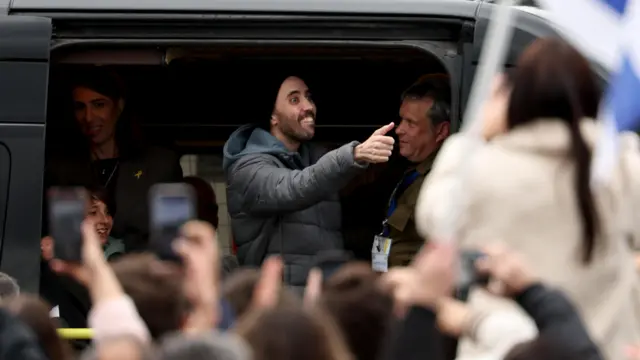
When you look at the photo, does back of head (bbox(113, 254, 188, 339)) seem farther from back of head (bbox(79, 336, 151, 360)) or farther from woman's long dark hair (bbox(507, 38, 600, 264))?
woman's long dark hair (bbox(507, 38, 600, 264))

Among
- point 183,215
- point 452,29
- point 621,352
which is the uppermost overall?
point 452,29

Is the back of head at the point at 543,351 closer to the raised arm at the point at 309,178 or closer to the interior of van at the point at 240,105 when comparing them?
the raised arm at the point at 309,178

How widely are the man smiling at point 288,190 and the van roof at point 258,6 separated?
49 cm

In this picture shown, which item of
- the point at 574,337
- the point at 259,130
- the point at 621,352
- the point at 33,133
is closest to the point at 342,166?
the point at 259,130

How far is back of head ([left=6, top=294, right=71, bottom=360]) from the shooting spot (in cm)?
362

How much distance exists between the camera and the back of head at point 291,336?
3092mm

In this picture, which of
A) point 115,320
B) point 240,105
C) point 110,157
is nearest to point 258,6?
point 110,157

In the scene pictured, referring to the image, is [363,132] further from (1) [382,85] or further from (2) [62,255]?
(2) [62,255]

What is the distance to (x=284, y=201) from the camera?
5.81 m

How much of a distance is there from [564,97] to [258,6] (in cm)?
200

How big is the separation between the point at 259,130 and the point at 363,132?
1256 mm

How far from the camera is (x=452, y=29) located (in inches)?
219

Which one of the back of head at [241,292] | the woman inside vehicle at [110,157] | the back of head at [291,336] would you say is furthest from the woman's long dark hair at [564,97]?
the woman inside vehicle at [110,157]

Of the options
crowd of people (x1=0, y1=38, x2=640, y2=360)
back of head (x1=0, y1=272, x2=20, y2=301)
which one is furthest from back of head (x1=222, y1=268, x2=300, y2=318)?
back of head (x1=0, y1=272, x2=20, y2=301)
